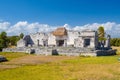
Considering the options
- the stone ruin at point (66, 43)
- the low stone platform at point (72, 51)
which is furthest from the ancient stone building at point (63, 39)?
the low stone platform at point (72, 51)

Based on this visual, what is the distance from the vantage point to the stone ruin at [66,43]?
42.1 meters

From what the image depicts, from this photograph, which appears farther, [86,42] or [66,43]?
[66,43]

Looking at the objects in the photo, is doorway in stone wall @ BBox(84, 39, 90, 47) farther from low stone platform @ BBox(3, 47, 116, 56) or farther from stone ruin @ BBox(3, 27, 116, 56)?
low stone platform @ BBox(3, 47, 116, 56)

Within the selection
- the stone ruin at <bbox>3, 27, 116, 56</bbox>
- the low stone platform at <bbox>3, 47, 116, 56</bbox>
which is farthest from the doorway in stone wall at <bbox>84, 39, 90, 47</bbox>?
the low stone platform at <bbox>3, 47, 116, 56</bbox>

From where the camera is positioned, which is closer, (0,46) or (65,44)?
(65,44)

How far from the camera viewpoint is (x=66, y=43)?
5041 cm

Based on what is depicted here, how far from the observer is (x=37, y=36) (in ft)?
182

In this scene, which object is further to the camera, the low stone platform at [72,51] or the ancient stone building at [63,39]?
the ancient stone building at [63,39]

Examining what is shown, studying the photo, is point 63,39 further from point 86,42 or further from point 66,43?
point 86,42

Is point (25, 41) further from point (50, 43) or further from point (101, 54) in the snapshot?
point (101, 54)

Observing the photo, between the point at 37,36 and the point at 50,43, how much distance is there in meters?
4.54

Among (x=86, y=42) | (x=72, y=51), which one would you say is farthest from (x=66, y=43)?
(x=72, y=51)

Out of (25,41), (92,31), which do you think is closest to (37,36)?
(25,41)

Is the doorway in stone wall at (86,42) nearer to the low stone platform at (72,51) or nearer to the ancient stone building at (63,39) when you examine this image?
the ancient stone building at (63,39)
